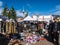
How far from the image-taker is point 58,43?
1304 cm

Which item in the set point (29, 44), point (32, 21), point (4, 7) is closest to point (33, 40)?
point (29, 44)

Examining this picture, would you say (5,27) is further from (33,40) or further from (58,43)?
(58,43)

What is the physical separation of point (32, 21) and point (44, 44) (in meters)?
16.6

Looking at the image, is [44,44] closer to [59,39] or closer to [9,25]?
[59,39]

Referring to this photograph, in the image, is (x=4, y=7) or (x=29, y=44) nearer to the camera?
(x=29, y=44)

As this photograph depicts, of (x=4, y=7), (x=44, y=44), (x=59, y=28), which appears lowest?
(x=44, y=44)

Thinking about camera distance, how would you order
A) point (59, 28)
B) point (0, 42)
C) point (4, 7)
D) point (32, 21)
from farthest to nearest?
point (4, 7) < point (32, 21) < point (59, 28) < point (0, 42)

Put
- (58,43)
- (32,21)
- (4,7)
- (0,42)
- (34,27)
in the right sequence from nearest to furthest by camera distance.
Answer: (0,42)
(58,43)
(34,27)
(32,21)
(4,7)

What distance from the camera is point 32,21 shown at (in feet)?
98.8

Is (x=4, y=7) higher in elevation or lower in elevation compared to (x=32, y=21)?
higher

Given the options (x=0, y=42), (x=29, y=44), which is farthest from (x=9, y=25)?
(x=0, y=42)

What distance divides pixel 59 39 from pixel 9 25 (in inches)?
310

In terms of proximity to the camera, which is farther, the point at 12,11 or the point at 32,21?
the point at 12,11

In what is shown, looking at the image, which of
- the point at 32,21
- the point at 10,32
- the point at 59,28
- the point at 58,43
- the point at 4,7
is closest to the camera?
the point at 58,43
